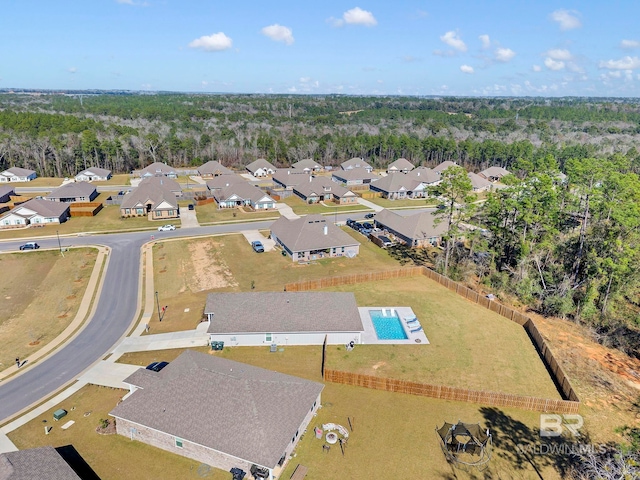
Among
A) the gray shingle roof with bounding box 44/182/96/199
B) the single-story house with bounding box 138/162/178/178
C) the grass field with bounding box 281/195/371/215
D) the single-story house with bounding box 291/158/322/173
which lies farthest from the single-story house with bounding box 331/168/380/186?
the gray shingle roof with bounding box 44/182/96/199

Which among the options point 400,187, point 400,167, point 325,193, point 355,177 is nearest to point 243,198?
point 325,193

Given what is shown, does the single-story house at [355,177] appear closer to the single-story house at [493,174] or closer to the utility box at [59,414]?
the single-story house at [493,174]

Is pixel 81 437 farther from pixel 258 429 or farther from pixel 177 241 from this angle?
pixel 177 241

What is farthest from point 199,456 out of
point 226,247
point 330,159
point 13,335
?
point 330,159

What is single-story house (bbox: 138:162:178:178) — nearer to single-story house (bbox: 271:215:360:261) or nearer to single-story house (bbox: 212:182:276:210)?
single-story house (bbox: 212:182:276:210)

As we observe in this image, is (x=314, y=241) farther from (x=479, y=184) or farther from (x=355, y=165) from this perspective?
(x=355, y=165)
